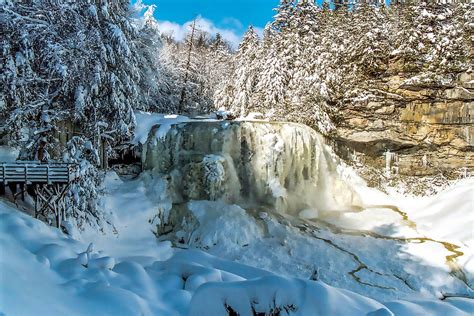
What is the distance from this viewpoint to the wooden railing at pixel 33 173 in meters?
12.8

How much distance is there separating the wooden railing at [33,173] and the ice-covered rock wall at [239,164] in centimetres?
653

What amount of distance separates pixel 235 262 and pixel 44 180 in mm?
7177

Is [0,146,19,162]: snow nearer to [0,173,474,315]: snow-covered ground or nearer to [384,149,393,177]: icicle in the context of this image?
[0,173,474,315]: snow-covered ground

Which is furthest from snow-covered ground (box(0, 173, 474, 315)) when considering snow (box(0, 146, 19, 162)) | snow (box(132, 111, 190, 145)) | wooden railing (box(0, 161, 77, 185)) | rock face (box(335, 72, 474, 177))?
snow (box(0, 146, 19, 162))

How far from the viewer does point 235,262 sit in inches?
555

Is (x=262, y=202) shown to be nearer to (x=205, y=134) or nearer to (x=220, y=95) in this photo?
(x=205, y=134)

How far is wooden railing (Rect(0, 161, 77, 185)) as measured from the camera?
12797mm

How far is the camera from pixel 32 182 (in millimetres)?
12961

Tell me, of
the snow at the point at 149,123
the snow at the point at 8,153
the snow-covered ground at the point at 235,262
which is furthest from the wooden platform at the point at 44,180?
the snow at the point at 149,123

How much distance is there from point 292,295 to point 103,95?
1284 centimetres

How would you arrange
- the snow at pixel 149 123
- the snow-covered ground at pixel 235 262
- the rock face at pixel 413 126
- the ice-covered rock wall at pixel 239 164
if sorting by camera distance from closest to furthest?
the snow-covered ground at pixel 235 262
the ice-covered rock wall at pixel 239 164
the snow at pixel 149 123
the rock face at pixel 413 126

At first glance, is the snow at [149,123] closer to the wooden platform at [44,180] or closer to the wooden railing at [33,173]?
the wooden platform at [44,180]

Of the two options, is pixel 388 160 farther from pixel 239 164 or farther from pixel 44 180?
pixel 44 180

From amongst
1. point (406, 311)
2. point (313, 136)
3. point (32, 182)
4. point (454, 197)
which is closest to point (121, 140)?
point (32, 182)
